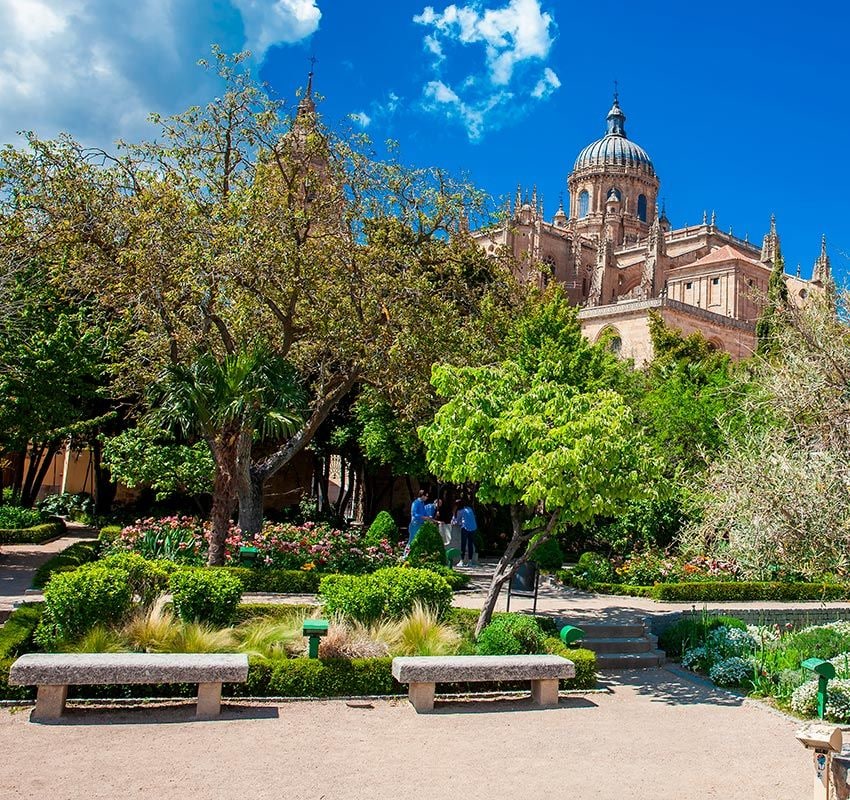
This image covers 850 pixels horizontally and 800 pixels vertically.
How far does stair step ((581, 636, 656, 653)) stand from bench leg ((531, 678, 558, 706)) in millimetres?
2336

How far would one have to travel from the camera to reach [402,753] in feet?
21.5

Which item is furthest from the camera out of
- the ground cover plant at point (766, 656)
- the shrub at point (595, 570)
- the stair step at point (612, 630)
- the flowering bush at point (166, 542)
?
the shrub at point (595, 570)

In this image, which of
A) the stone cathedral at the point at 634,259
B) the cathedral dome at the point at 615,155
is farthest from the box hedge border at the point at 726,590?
the cathedral dome at the point at 615,155

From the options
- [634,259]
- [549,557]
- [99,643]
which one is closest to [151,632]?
[99,643]

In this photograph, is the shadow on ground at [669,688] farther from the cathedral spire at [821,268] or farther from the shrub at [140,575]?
the cathedral spire at [821,268]

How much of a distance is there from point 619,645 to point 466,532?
29.1 ft

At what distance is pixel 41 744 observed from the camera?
6.28 meters

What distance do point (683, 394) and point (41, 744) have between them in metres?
18.0

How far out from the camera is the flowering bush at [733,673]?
9531mm

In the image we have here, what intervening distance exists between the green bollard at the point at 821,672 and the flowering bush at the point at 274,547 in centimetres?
822

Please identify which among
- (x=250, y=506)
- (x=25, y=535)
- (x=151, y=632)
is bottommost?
(x=151, y=632)

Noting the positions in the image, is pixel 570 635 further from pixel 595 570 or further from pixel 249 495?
pixel 249 495

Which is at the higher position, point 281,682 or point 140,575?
point 140,575

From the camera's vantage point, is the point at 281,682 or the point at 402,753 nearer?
the point at 402,753
